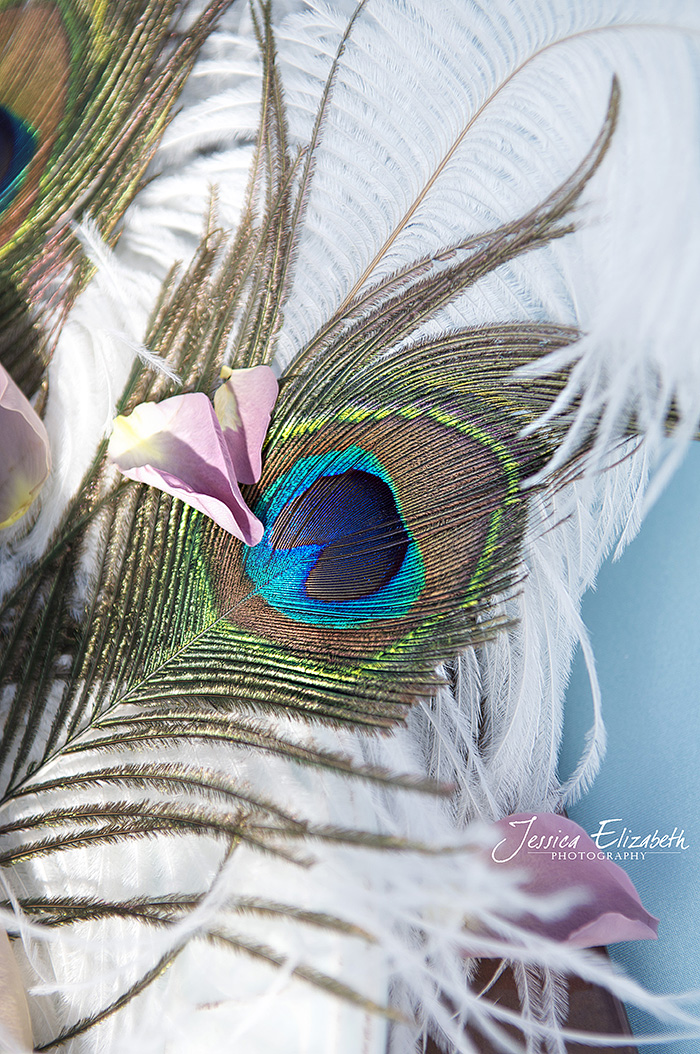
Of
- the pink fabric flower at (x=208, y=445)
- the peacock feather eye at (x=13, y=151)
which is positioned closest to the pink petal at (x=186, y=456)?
the pink fabric flower at (x=208, y=445)

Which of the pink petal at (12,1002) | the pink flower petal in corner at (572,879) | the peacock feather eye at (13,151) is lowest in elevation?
the pink flower petal in corner at (572,879)

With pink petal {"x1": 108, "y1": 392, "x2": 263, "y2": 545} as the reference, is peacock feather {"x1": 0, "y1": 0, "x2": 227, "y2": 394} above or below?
above

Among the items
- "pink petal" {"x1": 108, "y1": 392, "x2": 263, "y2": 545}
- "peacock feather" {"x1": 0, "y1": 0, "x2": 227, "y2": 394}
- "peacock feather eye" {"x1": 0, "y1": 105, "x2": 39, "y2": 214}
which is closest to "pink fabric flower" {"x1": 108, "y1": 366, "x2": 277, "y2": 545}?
"pink petal" {"x1": 108, "y1": 392, "x2": 263, "y2": 545}

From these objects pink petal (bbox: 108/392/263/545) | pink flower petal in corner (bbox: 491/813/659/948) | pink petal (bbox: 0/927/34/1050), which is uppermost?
pink petal (bbox: 108/392/263/545)

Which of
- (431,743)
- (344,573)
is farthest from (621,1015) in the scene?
(344,573)

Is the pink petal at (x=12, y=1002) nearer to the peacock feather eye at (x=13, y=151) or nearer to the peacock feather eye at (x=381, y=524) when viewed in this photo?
the peacock feather eye at (x=381, y=524)

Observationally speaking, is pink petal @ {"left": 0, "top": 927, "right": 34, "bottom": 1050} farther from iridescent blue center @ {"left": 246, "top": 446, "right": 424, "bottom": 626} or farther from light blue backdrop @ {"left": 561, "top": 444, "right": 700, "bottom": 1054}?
light blue backdrop @ {"left": 561, "top": 444, "right": 700, "bottom": 1054}

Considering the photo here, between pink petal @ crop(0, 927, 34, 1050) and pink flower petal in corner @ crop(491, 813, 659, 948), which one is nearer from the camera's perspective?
pink petal @ crop(0, 927, 34, 1050)
